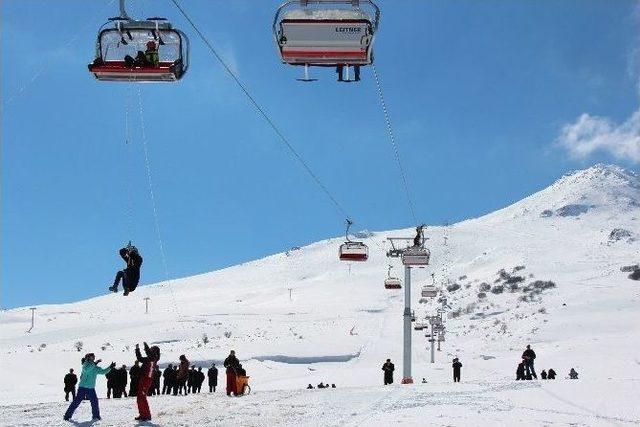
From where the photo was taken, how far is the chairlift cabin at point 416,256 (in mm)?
27859

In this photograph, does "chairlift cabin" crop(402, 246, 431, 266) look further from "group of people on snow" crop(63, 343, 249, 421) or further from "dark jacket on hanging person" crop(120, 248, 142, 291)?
"dark jacket on hanging person" crop(120, 248, 142, 291)

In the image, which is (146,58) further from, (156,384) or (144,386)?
(156,384)

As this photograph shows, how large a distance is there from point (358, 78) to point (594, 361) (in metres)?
33.8

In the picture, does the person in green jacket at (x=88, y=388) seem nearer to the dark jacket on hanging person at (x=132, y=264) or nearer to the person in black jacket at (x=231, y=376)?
the dark jacket on hanging person at (x=132, y=264)

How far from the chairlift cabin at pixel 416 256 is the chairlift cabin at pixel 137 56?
1813 cm

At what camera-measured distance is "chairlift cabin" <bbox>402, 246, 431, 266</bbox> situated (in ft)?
91.4

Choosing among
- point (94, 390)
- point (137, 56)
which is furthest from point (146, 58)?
point (94, 390)

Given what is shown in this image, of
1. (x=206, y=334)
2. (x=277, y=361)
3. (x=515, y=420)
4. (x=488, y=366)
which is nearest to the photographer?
(x=515, y=420)

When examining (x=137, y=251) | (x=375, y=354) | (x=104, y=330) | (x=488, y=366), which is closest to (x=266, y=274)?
(x=104, y=330)

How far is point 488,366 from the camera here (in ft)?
139

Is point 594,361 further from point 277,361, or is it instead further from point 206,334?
point 206,334

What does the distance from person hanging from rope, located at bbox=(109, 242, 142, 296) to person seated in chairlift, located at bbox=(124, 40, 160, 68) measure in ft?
18.6

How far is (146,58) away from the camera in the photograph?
1115 centimetres

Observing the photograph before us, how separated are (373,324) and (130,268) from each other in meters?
74.8
